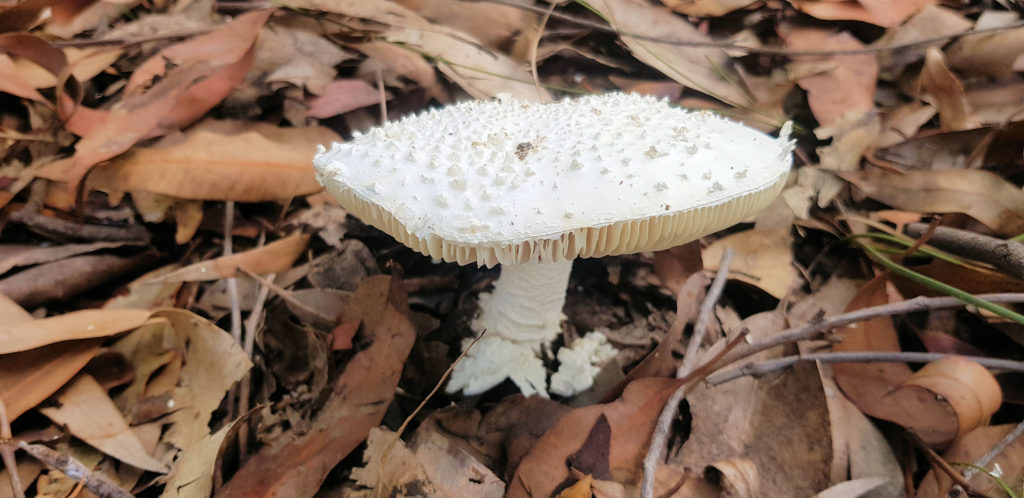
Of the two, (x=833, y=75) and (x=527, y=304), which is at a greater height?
(x=833, y=75)

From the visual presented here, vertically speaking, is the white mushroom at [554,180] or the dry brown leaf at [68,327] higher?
the white mushroom at [554,180]

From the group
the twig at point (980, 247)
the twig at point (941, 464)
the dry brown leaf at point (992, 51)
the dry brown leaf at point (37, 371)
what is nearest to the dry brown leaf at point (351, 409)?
the dry brown leaf at point (37, 371)

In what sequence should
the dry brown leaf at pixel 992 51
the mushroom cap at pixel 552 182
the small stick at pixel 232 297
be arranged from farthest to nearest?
the dry brown leaf at pixel 992 51
the small stick at pixel 232 297
the mushroom cap at pixel 552 182

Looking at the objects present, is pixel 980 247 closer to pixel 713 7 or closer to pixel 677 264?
pixel 677 264

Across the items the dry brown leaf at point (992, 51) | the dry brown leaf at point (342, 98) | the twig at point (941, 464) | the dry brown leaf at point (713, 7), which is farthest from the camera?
the dry brown leaf at point (713, 7)

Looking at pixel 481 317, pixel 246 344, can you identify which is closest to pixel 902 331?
pixel 481 317

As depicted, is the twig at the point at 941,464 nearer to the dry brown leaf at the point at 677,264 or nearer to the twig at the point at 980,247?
the twig at the point at 980,247

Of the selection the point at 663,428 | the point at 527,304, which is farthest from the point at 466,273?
the point at 663,428
